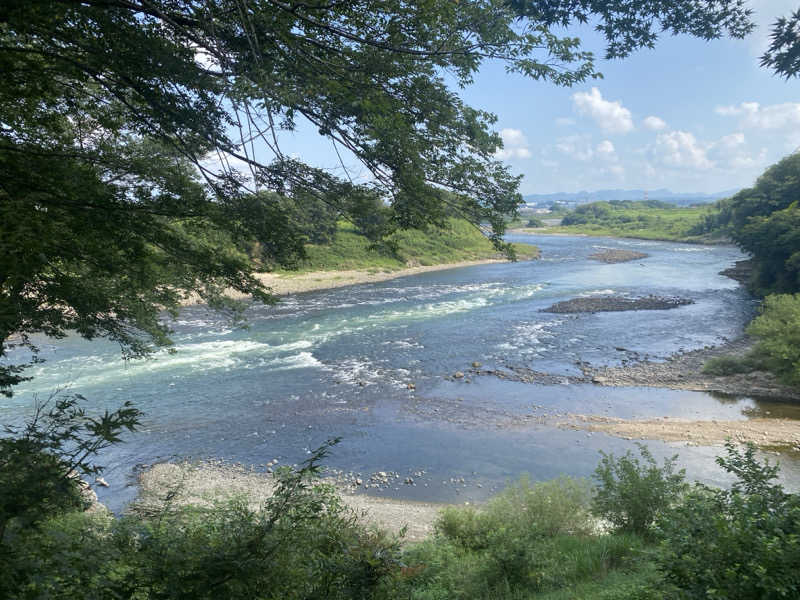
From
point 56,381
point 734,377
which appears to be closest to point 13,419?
point 56,381

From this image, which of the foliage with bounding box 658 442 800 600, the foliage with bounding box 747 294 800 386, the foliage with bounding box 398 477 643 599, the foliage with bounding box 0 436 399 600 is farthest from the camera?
the foliage with bounding box 747 294 800 386

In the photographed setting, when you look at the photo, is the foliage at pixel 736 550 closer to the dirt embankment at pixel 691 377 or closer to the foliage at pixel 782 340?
the dirt embankment at pixel 691 377

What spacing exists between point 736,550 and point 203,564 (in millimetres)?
4044

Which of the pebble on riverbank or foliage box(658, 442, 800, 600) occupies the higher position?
foliage box(658, 442, 800, 600)

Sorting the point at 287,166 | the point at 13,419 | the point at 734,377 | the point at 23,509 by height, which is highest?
the point at 287,166

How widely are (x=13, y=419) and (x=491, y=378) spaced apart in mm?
16313

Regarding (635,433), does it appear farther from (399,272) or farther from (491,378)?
(399,272)

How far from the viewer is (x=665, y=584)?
13.4ft

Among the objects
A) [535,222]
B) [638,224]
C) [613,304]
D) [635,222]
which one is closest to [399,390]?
[613,304]

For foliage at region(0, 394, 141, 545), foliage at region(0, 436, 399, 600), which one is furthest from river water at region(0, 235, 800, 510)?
foliage at region(0, 394, 141, 545)

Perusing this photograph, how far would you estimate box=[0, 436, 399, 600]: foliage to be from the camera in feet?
9.52

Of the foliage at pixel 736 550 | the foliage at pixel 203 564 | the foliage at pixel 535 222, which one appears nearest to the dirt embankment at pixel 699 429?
the foliage at pixel 736 550

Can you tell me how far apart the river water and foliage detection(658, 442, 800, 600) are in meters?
7.97

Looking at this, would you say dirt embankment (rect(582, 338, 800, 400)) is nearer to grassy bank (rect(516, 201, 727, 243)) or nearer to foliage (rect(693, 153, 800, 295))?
foliage (rect(693, 153, 800, 295))
